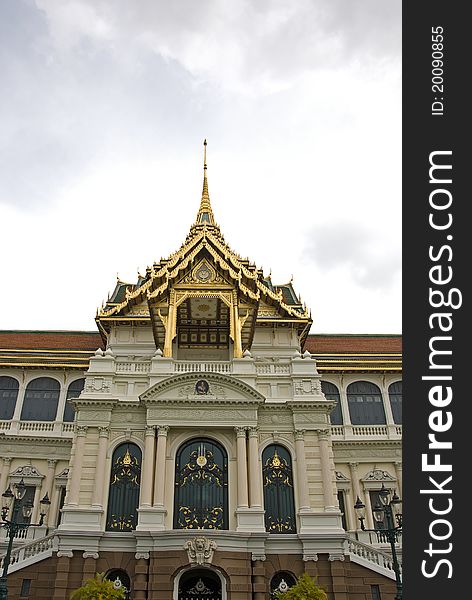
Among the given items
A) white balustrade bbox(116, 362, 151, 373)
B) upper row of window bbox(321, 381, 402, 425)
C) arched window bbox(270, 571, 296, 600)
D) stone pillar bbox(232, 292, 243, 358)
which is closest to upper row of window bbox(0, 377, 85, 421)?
white balustrade bbox(116, 362, 151, 373)

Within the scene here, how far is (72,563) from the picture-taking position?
1884 centimetres

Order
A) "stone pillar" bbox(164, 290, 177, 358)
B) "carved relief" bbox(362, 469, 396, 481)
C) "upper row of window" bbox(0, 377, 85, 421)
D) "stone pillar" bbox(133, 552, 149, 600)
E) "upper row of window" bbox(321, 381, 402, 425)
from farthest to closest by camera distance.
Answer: "upper row of window" bbox(321, 381, 402, 425) < "upper row of window" bbox(0, 377, 85, 421) < "carved relief" bbox(362, 469, 396, 481) < "stone pillar" bbox(164, 290, 177, 358) < "stone pillar" bbox(133, 552, 149, 600)

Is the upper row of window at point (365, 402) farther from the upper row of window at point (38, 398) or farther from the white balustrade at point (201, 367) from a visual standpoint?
the upper row of window at point (38, 398)

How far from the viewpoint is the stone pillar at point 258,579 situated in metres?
18.2

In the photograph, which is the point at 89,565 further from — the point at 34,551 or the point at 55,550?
the point at 34,551

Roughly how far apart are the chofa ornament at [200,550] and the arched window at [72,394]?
1256 cm

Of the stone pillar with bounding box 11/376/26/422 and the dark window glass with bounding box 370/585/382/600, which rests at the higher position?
the stone pillar with bounding box 11/376/26/422

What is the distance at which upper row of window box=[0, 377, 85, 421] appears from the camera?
2895 centimetres

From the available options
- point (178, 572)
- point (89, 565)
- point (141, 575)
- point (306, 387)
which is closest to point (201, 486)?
point (178, 572)

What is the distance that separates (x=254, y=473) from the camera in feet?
66.4

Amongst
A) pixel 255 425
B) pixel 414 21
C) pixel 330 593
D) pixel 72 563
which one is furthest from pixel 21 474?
pixel 414 21

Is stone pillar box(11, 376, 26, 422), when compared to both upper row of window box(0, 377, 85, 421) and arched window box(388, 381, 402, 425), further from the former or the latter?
arched window box(388, 381, 402, 425)

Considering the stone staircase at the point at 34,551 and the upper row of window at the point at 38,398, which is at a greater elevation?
the upper row of window at the point at 38,398

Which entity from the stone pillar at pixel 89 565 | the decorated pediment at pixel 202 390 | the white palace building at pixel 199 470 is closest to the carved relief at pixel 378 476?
the white palace building at pixel 199 470
